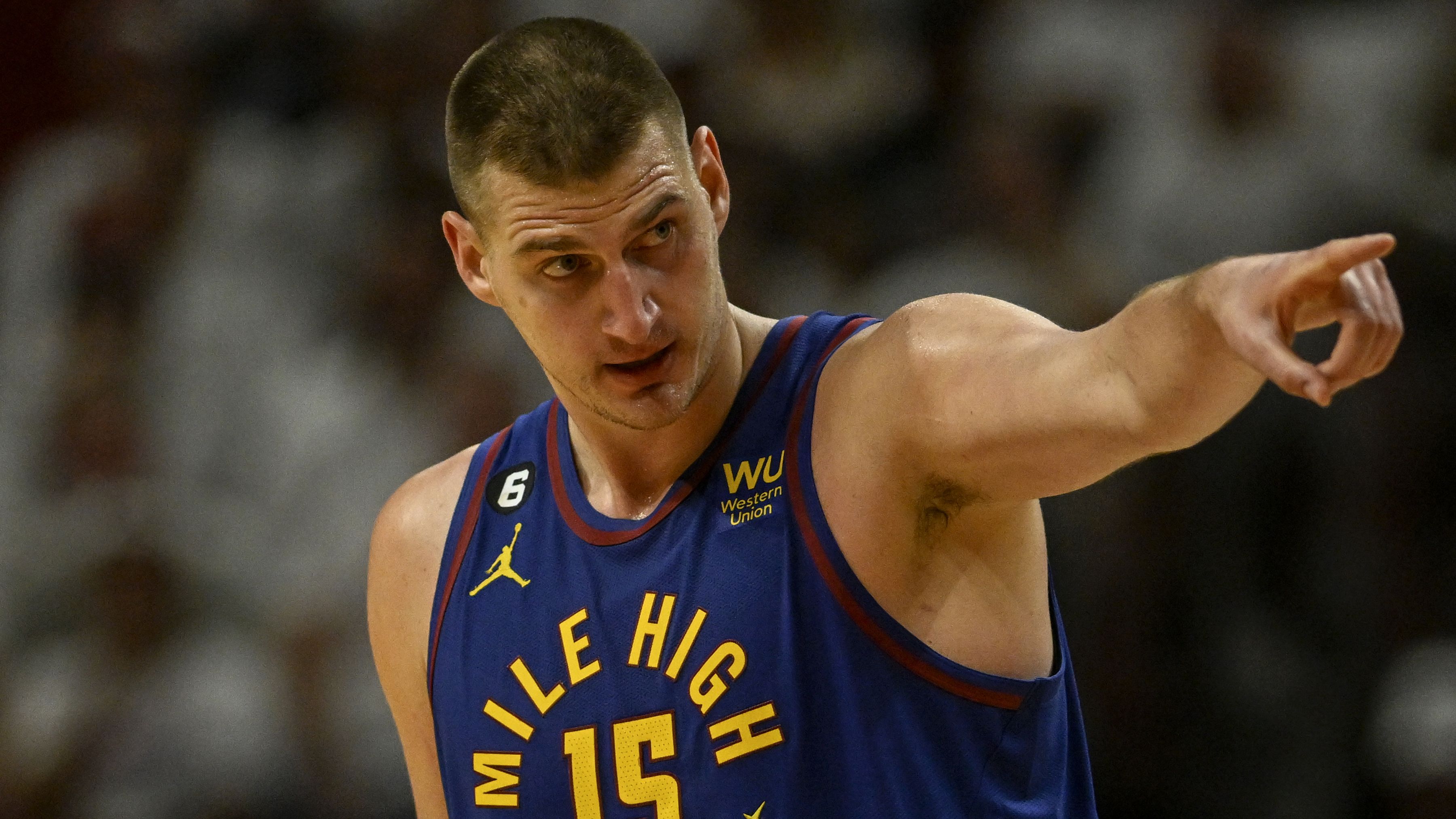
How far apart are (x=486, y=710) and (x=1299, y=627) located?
197 cm

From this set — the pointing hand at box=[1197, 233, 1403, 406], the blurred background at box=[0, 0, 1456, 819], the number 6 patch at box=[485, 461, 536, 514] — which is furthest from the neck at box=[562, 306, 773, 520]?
the blurred background at box=[0, 0, 1456, 819]

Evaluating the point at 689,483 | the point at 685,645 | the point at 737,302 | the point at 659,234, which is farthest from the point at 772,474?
the point at 737,302

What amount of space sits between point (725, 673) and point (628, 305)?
548mm

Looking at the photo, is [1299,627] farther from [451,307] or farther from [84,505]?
[84,505]

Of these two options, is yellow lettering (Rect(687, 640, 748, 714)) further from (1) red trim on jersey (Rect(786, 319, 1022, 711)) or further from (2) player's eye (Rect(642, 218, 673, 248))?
(2) player's eye (Rect(642, 218, 673, 248))

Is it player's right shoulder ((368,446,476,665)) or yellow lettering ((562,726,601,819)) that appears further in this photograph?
player's right shoulder ((368,446,476,665))

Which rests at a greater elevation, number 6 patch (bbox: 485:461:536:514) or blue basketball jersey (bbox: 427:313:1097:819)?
number 6 patch (bbox: 485:461:536:514)

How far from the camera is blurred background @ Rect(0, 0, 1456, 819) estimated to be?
318 centimetres

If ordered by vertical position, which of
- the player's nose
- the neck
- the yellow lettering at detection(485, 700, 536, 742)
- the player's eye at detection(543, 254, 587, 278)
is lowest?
the yellow lettering at detection(485, 700, 536, 742)

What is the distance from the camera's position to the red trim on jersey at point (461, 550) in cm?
231

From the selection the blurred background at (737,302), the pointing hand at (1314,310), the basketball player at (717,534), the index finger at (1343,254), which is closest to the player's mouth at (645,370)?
the basketball player at (717,534)

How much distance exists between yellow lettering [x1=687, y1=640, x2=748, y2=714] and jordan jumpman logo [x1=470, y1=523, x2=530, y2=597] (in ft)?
1.30

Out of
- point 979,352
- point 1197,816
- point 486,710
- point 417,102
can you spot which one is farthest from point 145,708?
point 979,352

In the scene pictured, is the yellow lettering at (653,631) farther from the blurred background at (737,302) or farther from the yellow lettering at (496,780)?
the blurred background at (737,302)
